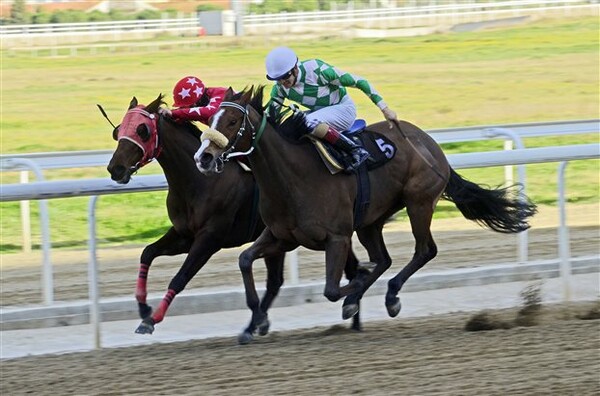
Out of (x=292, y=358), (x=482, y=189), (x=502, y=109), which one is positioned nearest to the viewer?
(x=292, y=358)

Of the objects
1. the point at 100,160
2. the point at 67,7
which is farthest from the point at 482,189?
the point at 67,7

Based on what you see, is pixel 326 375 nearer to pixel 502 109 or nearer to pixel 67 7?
pixel 502 109

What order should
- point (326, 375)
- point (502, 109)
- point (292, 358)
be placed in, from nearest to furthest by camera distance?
1. point (326, 375)
2. point (292, 358)
3. point (502, 109)

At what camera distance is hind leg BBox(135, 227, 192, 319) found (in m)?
6.41

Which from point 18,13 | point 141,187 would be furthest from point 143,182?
point 18,13

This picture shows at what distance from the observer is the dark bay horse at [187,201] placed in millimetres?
6176

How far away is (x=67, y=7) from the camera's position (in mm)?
29156

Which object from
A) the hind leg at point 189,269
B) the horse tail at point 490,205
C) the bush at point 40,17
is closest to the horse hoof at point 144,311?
the hind leg at point 189,269

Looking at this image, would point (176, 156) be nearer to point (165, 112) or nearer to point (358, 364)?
point (165, 112)

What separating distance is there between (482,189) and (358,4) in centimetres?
2394

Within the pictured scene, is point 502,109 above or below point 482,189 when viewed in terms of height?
below

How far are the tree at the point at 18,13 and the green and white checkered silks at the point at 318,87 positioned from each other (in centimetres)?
2184

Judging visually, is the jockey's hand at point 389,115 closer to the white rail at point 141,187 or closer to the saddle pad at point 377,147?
the saddle pad at point 377,147

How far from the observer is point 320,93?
6.39 m
